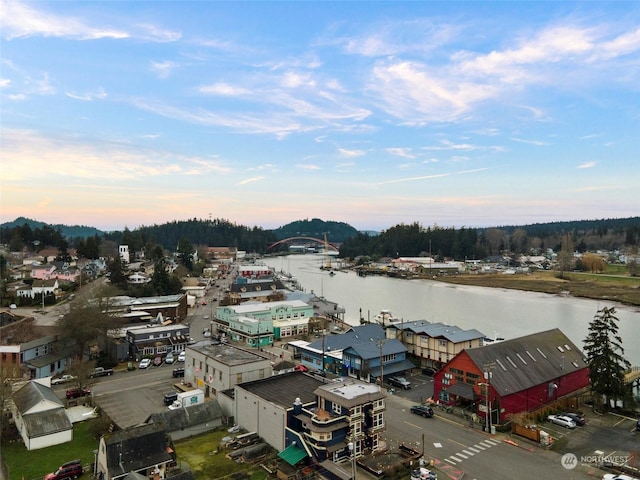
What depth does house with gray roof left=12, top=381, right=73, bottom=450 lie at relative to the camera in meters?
7.31

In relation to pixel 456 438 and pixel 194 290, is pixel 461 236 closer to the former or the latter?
pixel 194 290

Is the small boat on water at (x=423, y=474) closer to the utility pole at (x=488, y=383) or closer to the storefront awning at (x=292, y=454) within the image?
the storefront awning at (x=292, y=454)

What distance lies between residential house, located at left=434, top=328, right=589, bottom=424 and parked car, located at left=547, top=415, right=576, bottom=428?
38 centimetres

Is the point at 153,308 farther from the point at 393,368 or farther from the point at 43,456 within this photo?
the point at 43,456

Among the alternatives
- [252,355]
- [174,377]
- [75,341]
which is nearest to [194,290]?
[75,341]

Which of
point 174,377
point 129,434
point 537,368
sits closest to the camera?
point 129,434

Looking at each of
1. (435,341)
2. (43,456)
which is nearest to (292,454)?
(43,456)

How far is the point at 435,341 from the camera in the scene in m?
11.4

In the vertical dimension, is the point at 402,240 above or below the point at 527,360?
above

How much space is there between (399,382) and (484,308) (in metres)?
15.1

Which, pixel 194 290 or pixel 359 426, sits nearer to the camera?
pixel 359 426

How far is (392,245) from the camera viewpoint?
59375 millimetres

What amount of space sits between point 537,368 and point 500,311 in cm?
1427

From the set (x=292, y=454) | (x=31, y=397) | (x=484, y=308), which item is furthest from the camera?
(x=484, y=308)
